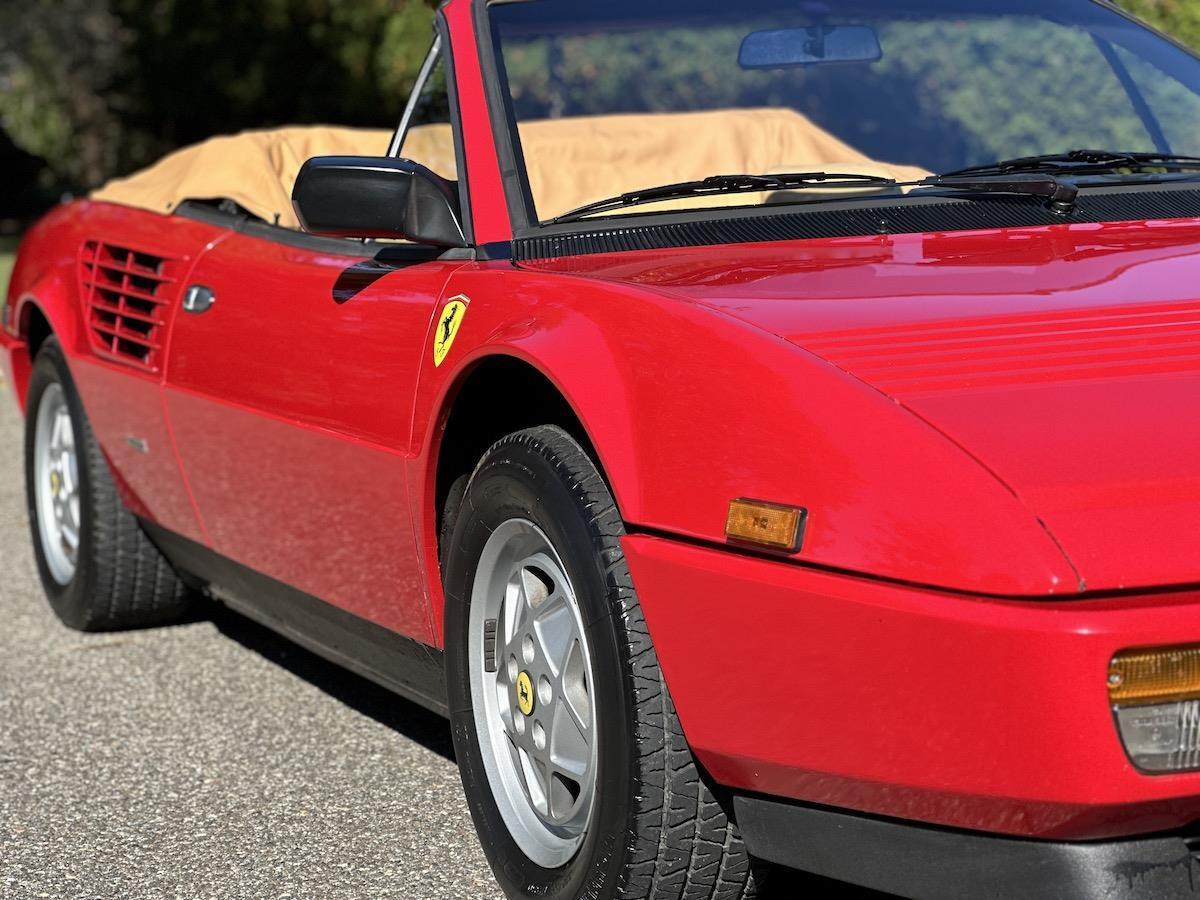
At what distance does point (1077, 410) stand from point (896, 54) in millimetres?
1987

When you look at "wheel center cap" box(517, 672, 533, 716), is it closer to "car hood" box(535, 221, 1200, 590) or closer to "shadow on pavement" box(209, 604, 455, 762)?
"car hood" box(535, 221, 1200, 590)

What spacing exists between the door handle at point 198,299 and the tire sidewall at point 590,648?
4.26ft

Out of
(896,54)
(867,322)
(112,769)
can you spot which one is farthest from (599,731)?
(896,54)

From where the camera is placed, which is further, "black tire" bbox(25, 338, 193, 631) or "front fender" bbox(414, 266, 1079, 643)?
"black tire" bbox(25, 338, 193, 631)

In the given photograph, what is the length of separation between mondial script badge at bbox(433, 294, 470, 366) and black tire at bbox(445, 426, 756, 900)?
0.34 m

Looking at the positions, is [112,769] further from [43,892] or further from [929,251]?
[929,251]

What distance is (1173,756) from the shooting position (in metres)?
2.04

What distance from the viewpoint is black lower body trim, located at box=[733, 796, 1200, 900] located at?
82.5 inches

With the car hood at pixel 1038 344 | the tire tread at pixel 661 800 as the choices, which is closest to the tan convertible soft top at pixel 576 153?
the car hood at pixel 1038 344

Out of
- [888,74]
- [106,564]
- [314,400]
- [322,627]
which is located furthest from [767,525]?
[106,564]

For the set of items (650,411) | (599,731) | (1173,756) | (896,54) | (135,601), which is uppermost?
(896,54)

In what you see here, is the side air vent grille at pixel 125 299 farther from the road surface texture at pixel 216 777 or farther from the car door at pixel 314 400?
the road surface texture at pixel 216 777

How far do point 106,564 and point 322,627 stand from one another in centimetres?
131

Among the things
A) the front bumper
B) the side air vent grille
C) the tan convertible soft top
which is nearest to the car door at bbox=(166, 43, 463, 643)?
the side air vent grille
